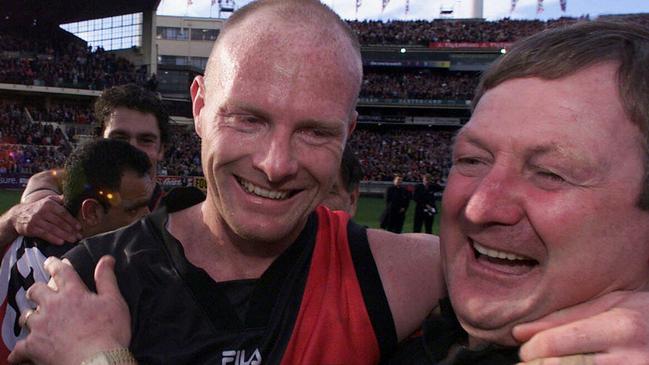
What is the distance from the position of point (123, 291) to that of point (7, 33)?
47411 mm

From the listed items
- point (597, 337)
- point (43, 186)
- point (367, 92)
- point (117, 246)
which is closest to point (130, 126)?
point (43, 186)

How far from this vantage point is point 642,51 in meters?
1.53

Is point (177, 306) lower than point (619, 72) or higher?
lower

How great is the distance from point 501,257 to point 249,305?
35.1 inches

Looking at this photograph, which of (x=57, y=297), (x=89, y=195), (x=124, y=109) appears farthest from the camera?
(x=124, y=109)

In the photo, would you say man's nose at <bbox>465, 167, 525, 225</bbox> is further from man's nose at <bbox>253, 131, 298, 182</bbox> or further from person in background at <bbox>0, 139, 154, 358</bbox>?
person in background at <bbox>0, 139, 154, 358</bbox>

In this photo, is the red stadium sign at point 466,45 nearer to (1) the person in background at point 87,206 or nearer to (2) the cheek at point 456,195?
(1) the person in background at point 87,206

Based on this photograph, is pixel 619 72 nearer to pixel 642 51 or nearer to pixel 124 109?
pixel 642 51

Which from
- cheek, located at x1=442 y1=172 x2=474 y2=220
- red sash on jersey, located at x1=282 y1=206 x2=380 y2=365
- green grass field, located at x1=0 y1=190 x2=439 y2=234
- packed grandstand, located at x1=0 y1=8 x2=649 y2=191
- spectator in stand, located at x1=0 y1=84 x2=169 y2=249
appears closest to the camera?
cheek, located at x1=442 y1=172 x2=474 y2=220

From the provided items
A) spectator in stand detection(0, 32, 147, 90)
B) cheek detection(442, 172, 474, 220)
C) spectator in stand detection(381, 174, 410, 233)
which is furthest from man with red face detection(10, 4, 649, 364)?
spectator in stand detection(0, 32, 147, 90)

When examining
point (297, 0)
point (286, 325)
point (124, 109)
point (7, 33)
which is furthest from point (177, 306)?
point (7, 33)

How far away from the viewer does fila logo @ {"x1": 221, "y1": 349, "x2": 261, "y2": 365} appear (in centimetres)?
194

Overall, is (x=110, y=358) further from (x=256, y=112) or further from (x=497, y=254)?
(x=497, y=254)

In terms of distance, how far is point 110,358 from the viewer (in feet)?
5.79
